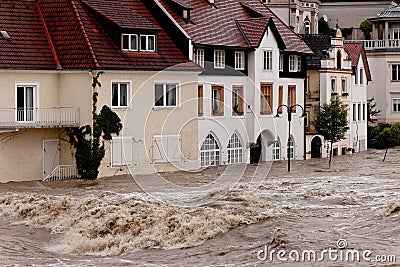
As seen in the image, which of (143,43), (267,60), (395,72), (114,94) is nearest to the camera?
(114,94)

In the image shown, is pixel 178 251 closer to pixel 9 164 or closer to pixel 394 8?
pixel 9 164

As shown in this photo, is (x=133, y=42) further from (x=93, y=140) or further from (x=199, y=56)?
(x=93, y=140)

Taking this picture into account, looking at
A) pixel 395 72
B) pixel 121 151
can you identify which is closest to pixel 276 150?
pixel 121 151

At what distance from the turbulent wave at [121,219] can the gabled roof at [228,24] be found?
15.7m

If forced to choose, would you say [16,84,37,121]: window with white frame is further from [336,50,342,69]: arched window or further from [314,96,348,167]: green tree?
[336,50,342,69]: arched window

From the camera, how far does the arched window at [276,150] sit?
64.1 meters

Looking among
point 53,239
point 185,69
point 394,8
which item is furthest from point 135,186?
point 394,8

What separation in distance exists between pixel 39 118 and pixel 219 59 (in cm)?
1218

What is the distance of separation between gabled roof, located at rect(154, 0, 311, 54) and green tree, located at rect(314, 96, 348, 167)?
3.57 m

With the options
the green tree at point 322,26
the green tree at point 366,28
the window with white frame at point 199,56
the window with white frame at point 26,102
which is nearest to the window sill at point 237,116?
the window with white frame at point 199,56

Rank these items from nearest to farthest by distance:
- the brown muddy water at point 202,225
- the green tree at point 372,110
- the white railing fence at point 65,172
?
the brown muddy water at point 202,225, the white railing fence at point 65,172, the green tree at point 372,110

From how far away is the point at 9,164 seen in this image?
51.3 meters

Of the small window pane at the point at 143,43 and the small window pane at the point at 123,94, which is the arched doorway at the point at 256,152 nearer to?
the small window pane at the point at 143,43

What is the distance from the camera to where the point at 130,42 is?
54.6 meters
